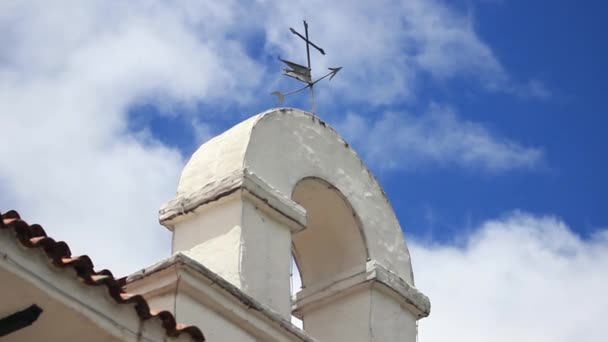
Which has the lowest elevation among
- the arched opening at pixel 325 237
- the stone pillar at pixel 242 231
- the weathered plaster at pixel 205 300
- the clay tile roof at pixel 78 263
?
the clay tile roof at pixel 78 263

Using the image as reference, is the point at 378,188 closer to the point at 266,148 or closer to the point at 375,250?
the point at 375,250

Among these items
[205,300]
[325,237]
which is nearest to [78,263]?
[205,300]

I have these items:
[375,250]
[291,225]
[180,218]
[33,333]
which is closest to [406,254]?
[375,250]

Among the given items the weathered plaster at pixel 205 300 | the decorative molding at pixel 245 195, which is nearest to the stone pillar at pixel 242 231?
the decorative molding at pixel 245 195

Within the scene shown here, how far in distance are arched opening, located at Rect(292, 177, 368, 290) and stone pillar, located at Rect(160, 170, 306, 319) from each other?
648mm

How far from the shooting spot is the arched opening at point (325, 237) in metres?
8.25

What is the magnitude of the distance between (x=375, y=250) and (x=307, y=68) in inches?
50.2

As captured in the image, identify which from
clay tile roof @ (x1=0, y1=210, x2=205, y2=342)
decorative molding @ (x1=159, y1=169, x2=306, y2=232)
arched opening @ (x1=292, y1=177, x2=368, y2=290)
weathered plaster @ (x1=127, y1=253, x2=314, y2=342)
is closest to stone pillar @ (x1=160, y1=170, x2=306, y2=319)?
decorative molding @ (x1=159, y1=169, x2=306, y2=232)

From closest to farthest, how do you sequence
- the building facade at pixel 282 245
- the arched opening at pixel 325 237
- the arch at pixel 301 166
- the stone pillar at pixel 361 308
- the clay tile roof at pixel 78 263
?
1. the clay tile roof at pixel 78 263
2. the building facade at pixel 282 245
3. the arch at pixel 301 166
4. the stone pillar at pixel 361 308
5. the arched opening at pixel 325 237

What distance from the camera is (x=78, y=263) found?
5367mm

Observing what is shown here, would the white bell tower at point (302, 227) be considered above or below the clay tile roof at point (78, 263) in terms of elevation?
above

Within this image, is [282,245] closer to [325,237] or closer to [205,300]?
[325,237]

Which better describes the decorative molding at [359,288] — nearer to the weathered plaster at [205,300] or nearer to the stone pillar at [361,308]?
the stone pillar at [361,308]

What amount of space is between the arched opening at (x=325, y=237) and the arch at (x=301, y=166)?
5 centimetres
